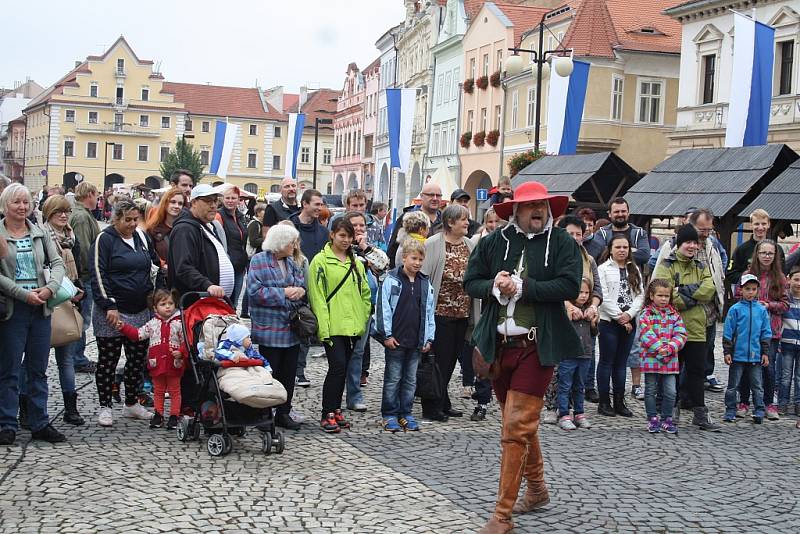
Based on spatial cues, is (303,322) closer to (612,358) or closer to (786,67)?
(612,358)

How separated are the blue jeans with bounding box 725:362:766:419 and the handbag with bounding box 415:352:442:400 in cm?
294

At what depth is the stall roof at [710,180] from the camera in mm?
19438

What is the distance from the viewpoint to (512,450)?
6.18 meters

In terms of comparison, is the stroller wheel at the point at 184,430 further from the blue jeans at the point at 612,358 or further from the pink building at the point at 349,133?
the pink building at the point at 349,133

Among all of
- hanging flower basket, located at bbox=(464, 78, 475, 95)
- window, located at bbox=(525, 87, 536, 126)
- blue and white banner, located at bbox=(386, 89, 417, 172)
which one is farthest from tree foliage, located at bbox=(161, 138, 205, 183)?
blue and white banner, located at bbox=(386, 89, 417, 172)

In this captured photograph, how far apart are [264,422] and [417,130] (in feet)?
193

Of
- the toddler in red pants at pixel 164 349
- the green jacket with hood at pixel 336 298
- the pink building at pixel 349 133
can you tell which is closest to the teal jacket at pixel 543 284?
the green jacket with hood at pixel 336 298

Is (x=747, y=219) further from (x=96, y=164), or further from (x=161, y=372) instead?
(x=96, y=164)

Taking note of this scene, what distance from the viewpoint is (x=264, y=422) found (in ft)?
26.6

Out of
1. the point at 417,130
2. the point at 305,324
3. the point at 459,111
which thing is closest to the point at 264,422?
the point at 305,324

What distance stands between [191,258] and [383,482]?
268 cm

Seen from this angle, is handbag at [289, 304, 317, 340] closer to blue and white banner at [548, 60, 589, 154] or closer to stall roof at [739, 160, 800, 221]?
stall roof at [739, 160, 800, 221]

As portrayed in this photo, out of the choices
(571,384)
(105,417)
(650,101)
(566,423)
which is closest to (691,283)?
(571,384)

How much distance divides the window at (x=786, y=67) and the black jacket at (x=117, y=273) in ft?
87.2
